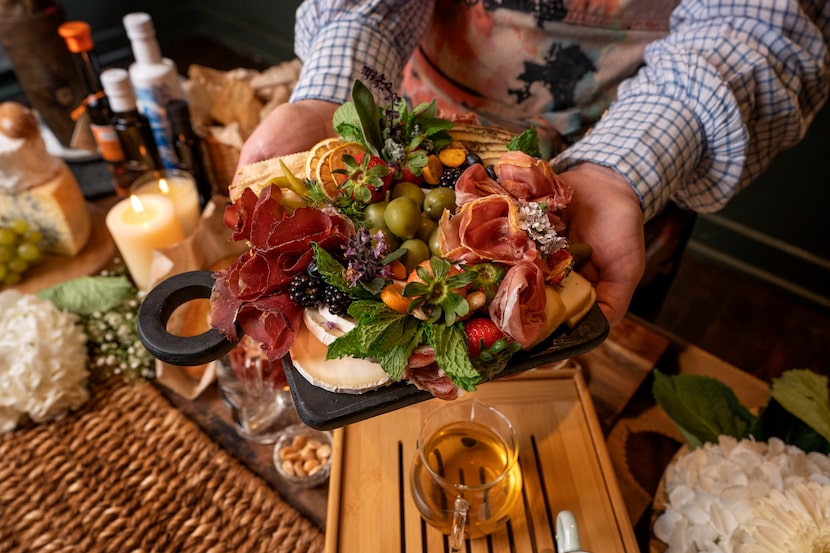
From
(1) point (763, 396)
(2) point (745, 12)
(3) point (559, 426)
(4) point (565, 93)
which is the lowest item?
(1) point (763, 396)

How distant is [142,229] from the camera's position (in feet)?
3.60

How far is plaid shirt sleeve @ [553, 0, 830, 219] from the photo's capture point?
85 cm

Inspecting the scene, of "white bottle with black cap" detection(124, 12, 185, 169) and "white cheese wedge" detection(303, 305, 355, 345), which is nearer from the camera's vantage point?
"white cheese wedge" detection(303, 305, 355, 345)

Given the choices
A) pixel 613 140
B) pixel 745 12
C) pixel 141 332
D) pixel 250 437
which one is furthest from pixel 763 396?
pixel 141 332

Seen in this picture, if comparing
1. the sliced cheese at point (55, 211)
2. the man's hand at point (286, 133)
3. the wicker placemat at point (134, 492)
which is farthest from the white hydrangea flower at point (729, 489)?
the sliced cheese at point (55, 211)

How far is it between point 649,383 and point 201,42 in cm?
269

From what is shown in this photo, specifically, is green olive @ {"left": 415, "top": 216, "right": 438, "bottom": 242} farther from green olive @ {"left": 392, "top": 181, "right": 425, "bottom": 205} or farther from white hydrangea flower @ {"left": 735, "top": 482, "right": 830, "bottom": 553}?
white hydrangea flower @ {"left": 735, "top": 482, "right": 830, "bottom": 553}

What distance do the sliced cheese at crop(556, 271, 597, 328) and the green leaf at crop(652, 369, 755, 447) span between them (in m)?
0.26

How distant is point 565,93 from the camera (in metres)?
1.04

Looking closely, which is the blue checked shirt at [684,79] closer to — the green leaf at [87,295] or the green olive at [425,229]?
the green olive at [425,229]

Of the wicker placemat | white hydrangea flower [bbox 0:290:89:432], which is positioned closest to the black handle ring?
the wicker placemat

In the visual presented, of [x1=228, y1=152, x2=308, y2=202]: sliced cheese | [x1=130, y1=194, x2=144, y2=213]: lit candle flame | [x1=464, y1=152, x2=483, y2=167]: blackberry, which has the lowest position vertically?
[x1=130, y1=194, x2=144, y2=213]: lit candle flame

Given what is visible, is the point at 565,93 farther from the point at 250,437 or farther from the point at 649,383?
the point at 250,437

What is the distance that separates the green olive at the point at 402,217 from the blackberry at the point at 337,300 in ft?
0.32
